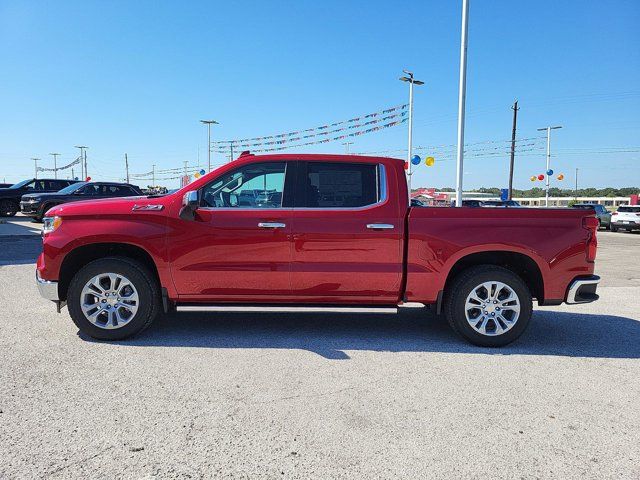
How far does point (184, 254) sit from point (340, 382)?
2.01 m

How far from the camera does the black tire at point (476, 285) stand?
15.3 feet

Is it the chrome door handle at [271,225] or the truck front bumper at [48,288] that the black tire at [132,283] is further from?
the chrome door handle at [271,225]

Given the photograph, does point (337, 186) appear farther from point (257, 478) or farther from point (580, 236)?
point (257, 478)

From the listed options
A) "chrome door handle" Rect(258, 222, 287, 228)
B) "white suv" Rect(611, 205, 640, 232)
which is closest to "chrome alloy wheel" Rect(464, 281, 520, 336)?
"chrome door handle" Rect(258, 222, 287, 228)

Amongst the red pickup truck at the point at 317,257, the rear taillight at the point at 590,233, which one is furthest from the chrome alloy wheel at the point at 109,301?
the rear taillight at the point at 590,233

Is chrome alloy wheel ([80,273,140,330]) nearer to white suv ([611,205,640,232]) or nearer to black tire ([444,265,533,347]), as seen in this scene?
black tire ([444,265,533,347])

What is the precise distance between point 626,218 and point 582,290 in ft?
86.9

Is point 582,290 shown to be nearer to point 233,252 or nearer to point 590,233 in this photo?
point 590,233

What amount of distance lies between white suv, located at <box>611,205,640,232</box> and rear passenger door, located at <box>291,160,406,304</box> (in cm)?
2731

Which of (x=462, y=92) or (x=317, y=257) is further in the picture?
(x=462, y=92)

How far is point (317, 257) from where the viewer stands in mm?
4668

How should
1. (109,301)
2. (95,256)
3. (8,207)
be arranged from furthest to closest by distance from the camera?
(8,207), (95,256), (109,301)

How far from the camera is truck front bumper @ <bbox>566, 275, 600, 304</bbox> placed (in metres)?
4.70

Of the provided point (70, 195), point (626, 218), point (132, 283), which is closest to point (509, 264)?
point (132, 283)
